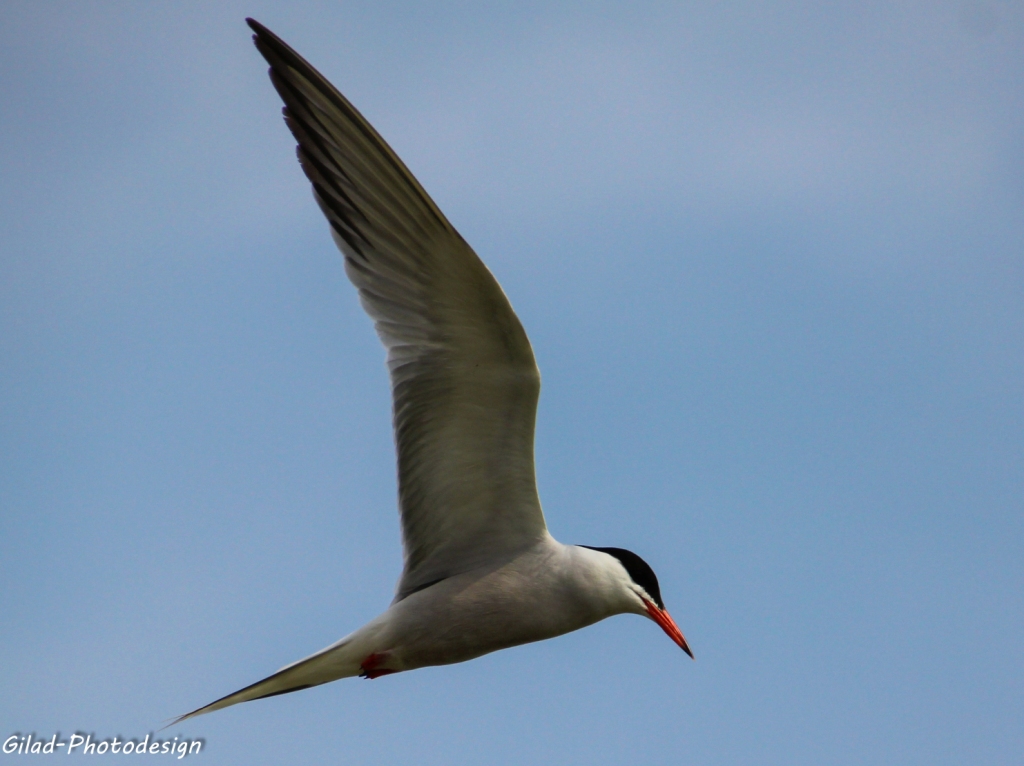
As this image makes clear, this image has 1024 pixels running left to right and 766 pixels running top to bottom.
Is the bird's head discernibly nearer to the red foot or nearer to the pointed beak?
the pointed beak

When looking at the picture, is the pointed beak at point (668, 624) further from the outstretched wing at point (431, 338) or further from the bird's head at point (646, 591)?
the outstretched wing at point (431, 338)

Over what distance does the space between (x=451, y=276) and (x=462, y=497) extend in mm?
1180

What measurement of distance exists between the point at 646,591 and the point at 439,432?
151 centimetres

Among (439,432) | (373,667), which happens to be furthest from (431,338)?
(373,667)

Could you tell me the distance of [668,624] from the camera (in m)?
5.72

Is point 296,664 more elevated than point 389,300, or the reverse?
point 389,300

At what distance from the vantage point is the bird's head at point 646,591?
18.4 ft

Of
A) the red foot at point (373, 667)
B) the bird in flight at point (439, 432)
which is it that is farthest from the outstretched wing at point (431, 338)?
the red foot at point (373, 667)

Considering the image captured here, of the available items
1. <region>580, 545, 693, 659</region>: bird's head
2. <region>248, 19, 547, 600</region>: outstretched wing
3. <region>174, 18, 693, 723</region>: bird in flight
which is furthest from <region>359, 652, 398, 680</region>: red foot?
<region>580, 545, 693, 659</region>: bird's head

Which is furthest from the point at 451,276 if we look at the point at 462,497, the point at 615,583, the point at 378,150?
the point at 615,583

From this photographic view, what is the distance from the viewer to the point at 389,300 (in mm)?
5082

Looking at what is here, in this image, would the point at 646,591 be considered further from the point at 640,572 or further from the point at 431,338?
the point at 431,338

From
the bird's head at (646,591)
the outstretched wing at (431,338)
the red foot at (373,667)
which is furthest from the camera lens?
the bird's head at (646,591)

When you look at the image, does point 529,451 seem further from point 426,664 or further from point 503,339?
point 426,664
